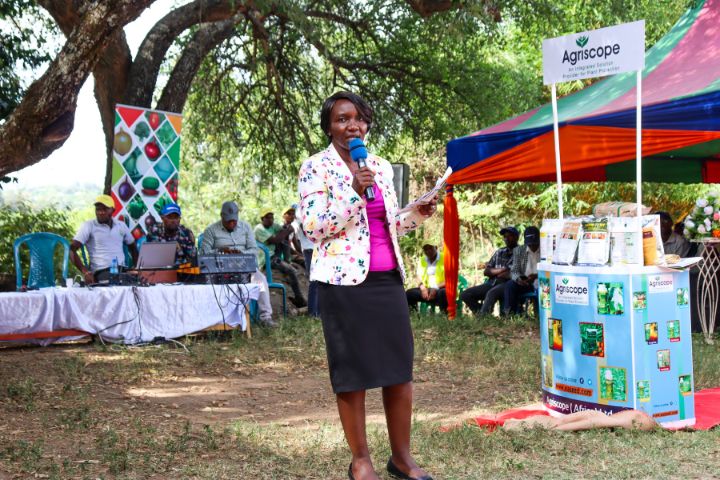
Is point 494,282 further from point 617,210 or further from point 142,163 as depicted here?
point 617,210

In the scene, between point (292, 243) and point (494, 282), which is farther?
point (292, 243)

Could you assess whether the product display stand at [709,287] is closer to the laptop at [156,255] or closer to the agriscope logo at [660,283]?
the agriscope logo at [660,283]

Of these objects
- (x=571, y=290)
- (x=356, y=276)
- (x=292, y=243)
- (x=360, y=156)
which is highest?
(x=360, y=156)

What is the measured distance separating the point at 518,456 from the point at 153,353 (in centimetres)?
501

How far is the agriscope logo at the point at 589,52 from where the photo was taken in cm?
597

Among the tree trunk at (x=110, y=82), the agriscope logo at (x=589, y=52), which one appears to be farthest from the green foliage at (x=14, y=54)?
the agriscope logo at (x=589, y=52)

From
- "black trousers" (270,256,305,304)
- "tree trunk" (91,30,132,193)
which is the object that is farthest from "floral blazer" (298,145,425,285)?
"black trousers" (270,256,305,304)

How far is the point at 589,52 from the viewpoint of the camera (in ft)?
19.8

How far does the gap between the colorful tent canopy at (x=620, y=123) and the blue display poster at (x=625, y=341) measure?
288 cm

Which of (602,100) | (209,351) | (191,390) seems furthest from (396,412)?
(602,100)

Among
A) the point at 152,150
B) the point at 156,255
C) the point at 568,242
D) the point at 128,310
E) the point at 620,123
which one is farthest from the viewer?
the point at 152,150

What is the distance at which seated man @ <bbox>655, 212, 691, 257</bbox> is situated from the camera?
11055 millimetres

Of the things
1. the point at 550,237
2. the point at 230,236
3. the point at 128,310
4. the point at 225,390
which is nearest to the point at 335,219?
the point at 550,237

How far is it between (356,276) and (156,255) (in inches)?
243
